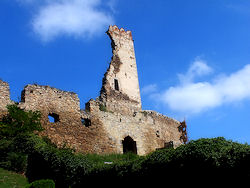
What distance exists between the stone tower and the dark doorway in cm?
269

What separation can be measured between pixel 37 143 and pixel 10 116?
6.67ft

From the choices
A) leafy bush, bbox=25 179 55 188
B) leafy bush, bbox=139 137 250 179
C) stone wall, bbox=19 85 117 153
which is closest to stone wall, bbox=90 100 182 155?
stone wall, bbox=19 85 117 153

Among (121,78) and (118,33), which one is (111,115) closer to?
(121,78)

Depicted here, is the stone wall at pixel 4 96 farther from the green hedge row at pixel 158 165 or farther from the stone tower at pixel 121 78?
the stone tower at pixel 121 78

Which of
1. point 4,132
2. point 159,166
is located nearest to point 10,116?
point 4,132

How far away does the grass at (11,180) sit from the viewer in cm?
1245

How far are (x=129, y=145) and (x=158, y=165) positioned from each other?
1155 centimetres

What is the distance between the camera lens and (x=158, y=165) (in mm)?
12203

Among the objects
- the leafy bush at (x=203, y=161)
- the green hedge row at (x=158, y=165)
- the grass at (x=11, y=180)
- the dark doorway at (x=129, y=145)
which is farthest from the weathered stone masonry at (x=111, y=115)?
the leafy bush at (x=203, y=161)

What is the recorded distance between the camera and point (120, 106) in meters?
25.9

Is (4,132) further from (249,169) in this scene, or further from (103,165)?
(249,169)

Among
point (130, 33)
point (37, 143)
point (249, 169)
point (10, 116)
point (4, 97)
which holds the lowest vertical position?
Answer: point (249, 169)

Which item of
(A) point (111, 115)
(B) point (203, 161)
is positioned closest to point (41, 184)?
(B) point (203, 161)

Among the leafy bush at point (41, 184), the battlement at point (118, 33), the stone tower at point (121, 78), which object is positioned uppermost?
the battlement at point (118, 33)
